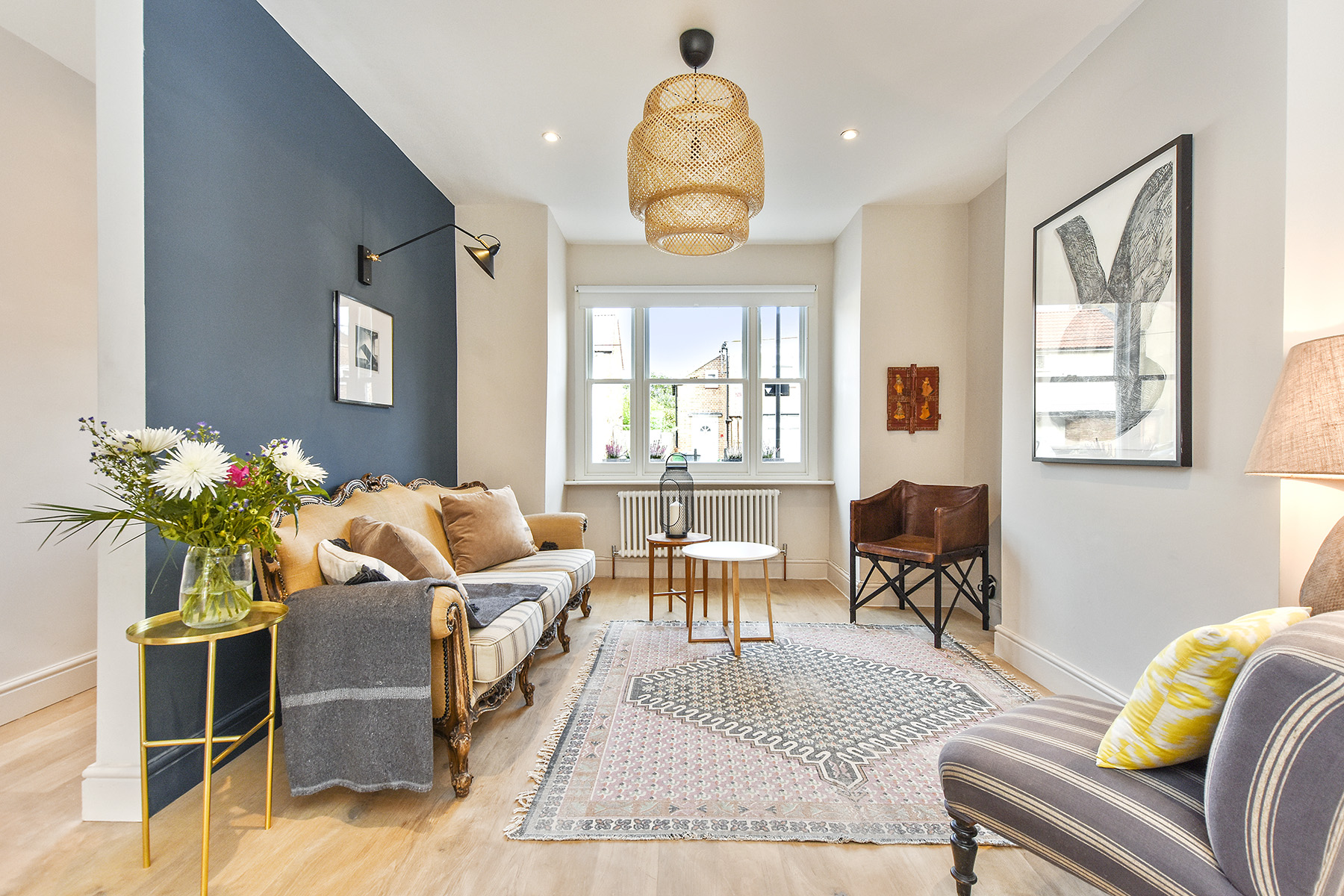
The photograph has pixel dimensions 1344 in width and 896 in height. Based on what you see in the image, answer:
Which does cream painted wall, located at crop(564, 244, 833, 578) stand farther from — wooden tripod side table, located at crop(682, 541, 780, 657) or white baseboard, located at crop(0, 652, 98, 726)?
white baseboard, located at crop(0, 652, 98, 726)

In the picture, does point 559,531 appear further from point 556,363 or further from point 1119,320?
point 1119,320

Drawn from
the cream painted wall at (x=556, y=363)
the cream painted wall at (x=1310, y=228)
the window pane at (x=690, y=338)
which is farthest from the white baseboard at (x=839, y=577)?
the cream painted wall at (x=1310, y=228)

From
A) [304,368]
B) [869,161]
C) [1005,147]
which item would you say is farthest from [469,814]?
[1005,147]

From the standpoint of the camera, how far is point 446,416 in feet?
13.2

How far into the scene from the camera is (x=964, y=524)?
11.0 ft

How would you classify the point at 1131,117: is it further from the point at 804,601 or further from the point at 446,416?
the point at 446,416

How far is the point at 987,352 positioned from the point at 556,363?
298 centimetres

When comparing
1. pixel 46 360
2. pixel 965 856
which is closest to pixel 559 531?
pixel 46 360

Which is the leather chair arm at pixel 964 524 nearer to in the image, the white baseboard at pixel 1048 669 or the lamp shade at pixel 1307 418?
the white baseboard at pixel 1048 669

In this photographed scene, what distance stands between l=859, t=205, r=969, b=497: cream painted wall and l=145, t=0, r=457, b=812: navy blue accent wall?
309 cm

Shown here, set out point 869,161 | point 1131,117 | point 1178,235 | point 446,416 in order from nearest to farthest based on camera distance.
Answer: point 1178,235 → point 1131,117 → point 869,161 → point 446,416

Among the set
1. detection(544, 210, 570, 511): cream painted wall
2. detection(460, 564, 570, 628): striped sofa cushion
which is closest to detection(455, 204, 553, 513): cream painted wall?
detection(544, 210, 570, 511): cream painted wall

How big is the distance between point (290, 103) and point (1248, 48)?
333 cm

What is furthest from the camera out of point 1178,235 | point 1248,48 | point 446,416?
point 446,416
